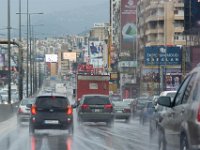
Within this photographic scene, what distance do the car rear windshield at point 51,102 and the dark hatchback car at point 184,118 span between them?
1608cm

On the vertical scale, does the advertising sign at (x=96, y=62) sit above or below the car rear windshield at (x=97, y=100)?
above

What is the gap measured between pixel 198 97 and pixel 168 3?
108 m

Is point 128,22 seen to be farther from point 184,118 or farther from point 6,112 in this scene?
point 184,118

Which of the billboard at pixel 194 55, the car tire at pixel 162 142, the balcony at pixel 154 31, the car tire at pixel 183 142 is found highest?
the balcony at pixel 154 31

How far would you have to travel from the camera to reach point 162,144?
14.7m

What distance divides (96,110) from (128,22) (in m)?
75.7

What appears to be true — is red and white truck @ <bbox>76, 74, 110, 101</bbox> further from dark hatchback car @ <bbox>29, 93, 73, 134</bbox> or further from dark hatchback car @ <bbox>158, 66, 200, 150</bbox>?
dark hatchback car @ <bbox>158, 66, 200, 150</bbox>

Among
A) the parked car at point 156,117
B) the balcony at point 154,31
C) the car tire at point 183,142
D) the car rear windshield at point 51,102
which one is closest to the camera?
the car tire at point 183,142

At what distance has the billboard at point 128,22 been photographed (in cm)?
11619

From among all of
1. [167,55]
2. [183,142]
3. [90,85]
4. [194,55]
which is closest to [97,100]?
[90,85]

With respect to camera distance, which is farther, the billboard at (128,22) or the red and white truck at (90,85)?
the billboard at (128,22)

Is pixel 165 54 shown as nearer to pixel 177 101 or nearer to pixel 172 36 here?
pixel 172 36

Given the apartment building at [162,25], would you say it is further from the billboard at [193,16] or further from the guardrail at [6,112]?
the guardrail at [6,112]

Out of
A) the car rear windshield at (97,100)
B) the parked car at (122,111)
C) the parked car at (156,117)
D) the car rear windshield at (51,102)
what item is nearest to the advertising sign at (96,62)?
the parked car at (122,111)
